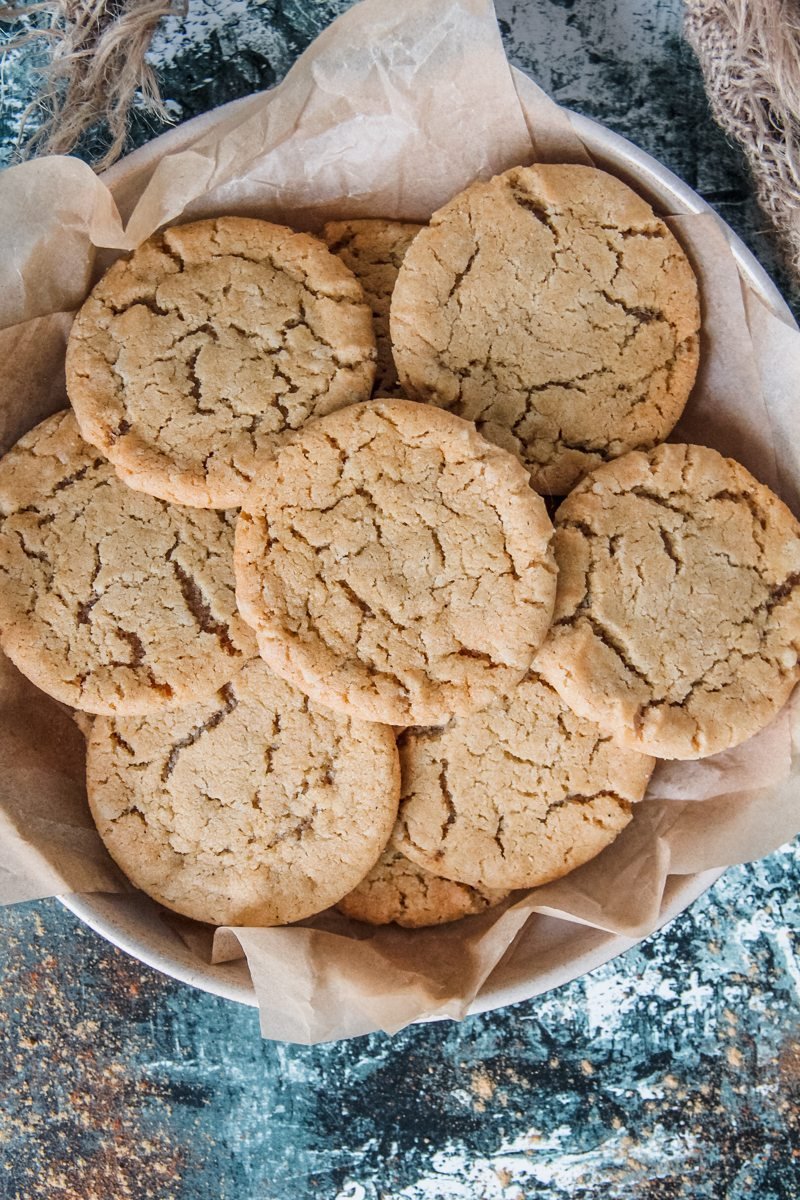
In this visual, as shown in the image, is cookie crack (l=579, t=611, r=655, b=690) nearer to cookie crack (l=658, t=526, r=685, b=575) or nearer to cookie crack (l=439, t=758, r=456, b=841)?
cookie crack (l=658, t=526, r=685, b=575)

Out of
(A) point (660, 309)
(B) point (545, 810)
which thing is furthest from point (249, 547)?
(A) point (660, 309)

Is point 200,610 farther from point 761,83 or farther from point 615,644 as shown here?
point 761,83

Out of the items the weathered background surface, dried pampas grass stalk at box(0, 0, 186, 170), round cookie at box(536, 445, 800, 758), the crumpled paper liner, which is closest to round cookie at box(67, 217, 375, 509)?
the crumpled paper liner

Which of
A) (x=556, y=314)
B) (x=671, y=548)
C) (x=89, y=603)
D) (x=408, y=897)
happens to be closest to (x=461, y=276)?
(x=556, y=314)

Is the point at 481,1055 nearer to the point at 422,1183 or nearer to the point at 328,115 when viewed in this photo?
the point at 422,1183

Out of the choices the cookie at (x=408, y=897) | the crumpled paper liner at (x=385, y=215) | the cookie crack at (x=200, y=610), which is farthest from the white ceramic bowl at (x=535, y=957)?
the cookie crack at (x=200, y=610)
